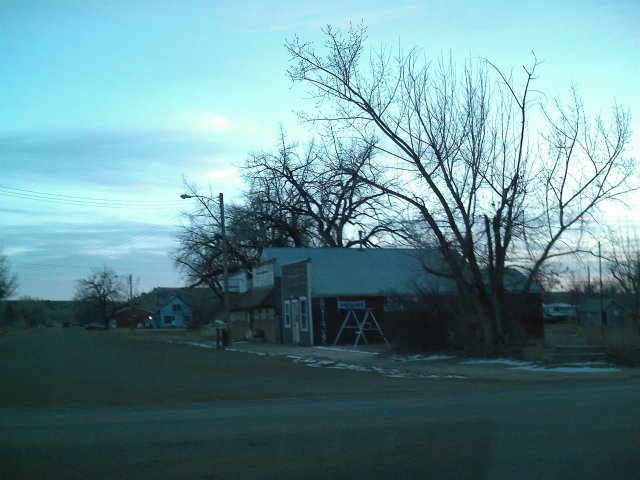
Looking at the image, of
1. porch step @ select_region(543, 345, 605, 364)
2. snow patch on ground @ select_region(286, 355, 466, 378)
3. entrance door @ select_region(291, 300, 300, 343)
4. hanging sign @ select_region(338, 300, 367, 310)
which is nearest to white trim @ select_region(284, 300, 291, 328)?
entrance door @ select_region(291, 300, 300, 343)

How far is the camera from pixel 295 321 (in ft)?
136

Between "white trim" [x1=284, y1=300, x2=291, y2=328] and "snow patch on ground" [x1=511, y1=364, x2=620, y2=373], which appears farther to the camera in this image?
"white trim" [x1=284, y1=300, x2=291, y2=328]

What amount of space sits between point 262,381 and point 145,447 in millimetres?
11304

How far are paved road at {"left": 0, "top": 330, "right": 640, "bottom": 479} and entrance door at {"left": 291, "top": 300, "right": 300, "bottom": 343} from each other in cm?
2102

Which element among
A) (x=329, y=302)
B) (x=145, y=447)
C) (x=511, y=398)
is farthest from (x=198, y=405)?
(x=329, y=302)

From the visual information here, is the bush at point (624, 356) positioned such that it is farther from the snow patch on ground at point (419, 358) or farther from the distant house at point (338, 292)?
the distant house at point (338, 292)

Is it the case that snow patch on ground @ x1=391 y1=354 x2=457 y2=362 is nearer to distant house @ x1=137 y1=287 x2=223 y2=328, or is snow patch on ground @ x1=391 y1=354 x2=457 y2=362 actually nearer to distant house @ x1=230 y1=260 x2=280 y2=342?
distant house @ x1=230 y1=260 x2=280 y2=342

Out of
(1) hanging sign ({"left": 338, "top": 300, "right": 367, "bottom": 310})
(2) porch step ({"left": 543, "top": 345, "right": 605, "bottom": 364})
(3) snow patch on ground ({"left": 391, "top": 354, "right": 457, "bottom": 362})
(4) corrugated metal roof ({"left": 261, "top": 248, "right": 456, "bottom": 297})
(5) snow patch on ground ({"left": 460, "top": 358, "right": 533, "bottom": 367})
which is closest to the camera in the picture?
(2) porch step ({"left": 543, "top": 345, "right": 605, "bottom": 364})

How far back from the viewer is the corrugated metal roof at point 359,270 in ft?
129

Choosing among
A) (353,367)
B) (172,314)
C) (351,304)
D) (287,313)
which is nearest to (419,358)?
(353,367)

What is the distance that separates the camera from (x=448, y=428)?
11375 mm

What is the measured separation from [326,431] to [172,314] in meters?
126

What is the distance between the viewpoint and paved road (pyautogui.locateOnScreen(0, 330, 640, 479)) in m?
8.91

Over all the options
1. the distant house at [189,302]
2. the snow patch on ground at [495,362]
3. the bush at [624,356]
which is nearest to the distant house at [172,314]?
the distant house at [189,302]
